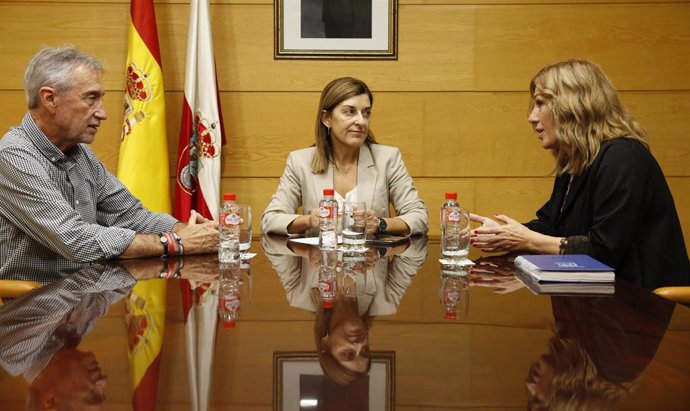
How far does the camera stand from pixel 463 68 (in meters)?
4.43

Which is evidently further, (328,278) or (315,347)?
(328,278)

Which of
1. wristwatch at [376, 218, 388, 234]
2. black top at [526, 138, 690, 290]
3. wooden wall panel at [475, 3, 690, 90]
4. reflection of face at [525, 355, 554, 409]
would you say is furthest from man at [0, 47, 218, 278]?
wooden wall panel at [475, 3, 690, 90]

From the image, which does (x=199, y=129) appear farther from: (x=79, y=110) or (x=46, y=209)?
(x=46, y=209)

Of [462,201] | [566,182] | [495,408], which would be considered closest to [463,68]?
[462,201]

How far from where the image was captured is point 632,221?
2.48 meters

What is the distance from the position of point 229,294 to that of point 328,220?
2.71 ft

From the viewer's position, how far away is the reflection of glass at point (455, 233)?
7.59ft

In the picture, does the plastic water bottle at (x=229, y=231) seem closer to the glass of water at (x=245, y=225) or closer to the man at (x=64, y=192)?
the glass of water at (x=245, y=225)

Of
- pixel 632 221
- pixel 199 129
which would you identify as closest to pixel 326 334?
pixel 632 221

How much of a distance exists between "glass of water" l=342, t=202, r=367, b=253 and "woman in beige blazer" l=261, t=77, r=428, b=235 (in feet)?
2.67

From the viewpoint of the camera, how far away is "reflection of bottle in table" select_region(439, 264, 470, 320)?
1.66 m

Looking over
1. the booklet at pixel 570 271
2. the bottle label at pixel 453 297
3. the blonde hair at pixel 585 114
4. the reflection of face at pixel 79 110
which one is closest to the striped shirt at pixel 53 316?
the reflection of face at pixel 79 110

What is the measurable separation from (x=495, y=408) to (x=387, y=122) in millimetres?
3529

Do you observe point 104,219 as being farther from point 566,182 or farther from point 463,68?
point 463,68
